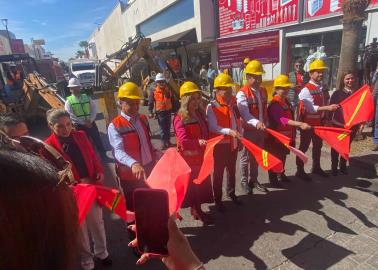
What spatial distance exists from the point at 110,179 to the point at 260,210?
3.42 meters

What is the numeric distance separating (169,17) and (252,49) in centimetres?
2030

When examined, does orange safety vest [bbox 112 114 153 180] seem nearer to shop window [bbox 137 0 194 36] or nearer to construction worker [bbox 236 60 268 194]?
construction worker [bbox 236 60 268 194]

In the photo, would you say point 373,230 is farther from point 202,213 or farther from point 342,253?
point 202,213

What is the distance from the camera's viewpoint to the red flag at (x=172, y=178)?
2412 mm

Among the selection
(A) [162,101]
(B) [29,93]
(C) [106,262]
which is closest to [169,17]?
(B) [29,93]

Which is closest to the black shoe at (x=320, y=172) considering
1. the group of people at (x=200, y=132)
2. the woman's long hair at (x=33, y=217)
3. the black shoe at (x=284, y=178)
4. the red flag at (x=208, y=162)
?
the group of people at (x=200, y=132)

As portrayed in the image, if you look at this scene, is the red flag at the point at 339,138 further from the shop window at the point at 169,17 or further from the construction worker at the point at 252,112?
the shop window at the point at 169,17

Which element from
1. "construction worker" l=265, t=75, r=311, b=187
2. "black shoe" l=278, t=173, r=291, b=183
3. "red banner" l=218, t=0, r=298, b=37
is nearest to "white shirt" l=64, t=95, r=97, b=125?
"construction worker" l=265, t=75, r=311, b=187

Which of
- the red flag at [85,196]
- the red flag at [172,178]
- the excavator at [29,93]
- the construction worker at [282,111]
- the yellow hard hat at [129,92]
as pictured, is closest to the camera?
the red flag at [172,178]

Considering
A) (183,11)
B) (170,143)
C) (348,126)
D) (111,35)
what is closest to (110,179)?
(170,143)

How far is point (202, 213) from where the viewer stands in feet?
14.5

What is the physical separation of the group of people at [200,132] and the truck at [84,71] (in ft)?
75.6

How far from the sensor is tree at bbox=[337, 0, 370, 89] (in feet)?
21.8

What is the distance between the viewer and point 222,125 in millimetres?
4547
